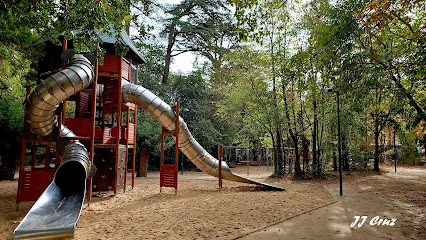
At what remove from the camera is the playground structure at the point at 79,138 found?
6.08 meters

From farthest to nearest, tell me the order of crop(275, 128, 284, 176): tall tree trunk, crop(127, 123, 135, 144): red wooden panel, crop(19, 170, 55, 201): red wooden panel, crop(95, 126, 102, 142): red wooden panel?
crop(275, 128, 284, 176): tall tree trunk, crop(127, 123, 135, 144): red wooden panel, crop(95, 126, 102, 142): red wooden panel, crop(19, 170, 55, 201): red wooden panel

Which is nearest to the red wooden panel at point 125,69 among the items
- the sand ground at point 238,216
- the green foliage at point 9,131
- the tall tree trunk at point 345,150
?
the sand ground at point 238,216

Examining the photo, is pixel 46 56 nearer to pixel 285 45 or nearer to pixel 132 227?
pixel 132 227

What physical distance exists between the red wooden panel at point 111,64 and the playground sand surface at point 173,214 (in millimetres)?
4771

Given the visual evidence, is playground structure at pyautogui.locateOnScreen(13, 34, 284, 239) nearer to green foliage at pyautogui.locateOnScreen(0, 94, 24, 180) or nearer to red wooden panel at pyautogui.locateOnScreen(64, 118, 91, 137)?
red wooden panel at pyautogui.locateOnScreen(64, 118, 91, 137)

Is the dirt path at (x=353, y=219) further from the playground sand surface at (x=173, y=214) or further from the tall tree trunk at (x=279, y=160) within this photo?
the tall tree trunk at (x=279, y=160)

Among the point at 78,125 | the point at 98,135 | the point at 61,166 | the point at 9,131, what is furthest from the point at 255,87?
the point at 9,131

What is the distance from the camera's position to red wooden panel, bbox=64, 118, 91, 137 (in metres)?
9.74

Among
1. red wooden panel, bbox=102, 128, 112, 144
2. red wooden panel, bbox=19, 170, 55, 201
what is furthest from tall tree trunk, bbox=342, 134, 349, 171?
red wooden panel, bbox=19, 170, 55, 201

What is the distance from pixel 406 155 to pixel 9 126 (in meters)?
36.8

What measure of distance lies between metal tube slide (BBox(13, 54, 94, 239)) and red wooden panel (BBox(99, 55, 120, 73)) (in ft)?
7.20

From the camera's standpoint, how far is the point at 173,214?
770cm

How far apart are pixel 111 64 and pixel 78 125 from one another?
263cm

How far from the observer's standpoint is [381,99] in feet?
72.4
